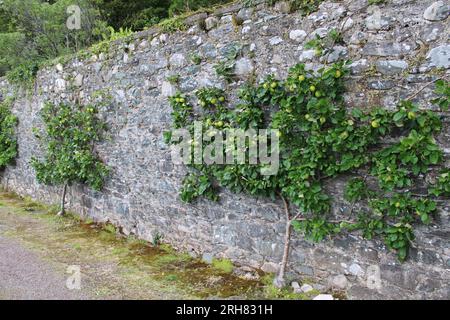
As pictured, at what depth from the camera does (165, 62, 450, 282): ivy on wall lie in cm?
277

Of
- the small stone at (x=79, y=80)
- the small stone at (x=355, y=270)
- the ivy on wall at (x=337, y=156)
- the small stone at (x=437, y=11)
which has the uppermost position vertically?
the small stone at (x=79, y=80)

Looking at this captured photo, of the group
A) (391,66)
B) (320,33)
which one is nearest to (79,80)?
(320,33)

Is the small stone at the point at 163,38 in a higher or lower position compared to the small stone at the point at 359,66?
higher

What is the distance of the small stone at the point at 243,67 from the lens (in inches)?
148

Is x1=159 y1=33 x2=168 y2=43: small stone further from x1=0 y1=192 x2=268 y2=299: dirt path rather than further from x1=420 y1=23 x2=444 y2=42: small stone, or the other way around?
x1=420 y1=23 x2=444 y2=42: small stone

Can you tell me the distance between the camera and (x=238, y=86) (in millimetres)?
3865

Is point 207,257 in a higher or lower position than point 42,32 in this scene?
lower

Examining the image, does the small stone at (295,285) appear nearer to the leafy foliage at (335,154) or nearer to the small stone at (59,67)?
the leafy foliage at (335,154)

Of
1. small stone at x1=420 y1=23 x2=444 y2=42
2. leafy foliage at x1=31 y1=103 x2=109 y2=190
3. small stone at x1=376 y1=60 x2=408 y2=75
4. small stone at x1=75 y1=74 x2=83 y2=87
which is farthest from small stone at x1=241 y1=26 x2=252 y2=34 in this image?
small stone at x1=75 y1=74 x2=83 y2=87

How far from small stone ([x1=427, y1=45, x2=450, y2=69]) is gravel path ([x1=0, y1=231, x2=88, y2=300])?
3428 millimetres

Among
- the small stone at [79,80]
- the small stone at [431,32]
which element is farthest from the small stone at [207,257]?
the small stone at [79,80]

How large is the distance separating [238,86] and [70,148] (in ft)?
11.9

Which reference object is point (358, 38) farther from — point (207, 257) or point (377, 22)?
point (207, 257)
